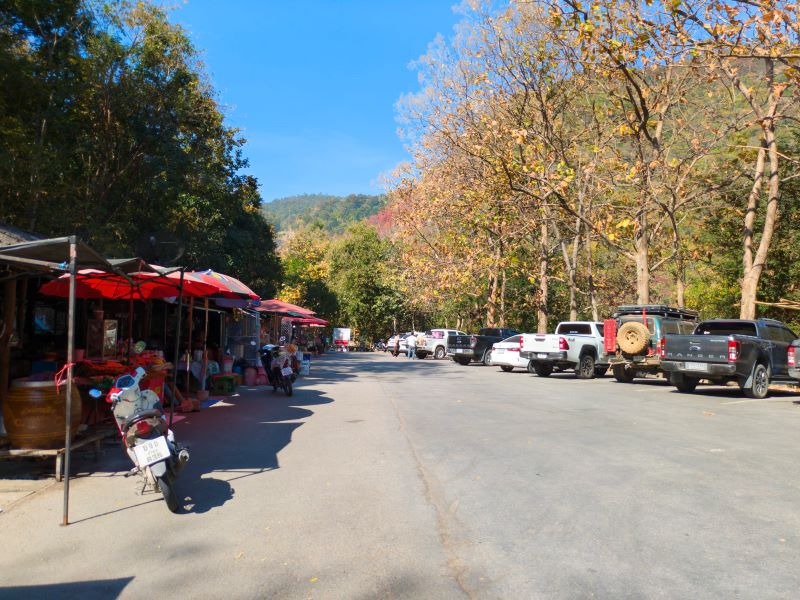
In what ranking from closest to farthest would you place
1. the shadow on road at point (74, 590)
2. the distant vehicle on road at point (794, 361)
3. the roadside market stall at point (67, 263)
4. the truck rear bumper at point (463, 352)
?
the shadow on road at point (74, 590), the roadside market stall at point (67, 263), the distant vehicle on road at point (794, 361), the truck rear bumper at point (463, 352)

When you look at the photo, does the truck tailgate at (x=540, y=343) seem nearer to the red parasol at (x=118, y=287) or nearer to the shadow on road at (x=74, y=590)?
the red parasol at (x=118, y=287)

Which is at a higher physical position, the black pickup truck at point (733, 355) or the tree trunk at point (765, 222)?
the tree trunk at point (765, 222)

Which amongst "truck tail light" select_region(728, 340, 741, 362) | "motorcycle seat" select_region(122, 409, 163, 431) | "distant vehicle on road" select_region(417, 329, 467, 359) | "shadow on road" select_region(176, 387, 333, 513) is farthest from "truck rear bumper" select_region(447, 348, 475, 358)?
"motorcycle seat" select_region(122, 409, 163, 431)

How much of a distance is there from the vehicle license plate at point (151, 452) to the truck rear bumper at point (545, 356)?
58.0ft

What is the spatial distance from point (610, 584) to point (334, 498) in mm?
2791

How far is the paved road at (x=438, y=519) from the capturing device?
13.1 feet

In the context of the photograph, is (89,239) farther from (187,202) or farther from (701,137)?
(701,137)

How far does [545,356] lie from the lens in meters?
22.0

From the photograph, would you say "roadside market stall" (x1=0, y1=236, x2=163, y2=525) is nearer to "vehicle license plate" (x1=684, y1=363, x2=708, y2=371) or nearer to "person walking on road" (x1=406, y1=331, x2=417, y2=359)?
"vehicle license plate" (x1=684, y1=363, x2=708, y2=371)

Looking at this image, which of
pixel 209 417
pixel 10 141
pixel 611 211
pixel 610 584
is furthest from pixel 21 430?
pixel 611 211

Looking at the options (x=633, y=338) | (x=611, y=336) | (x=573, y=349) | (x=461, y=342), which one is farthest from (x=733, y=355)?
(x=461, y=342)

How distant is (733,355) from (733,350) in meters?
0.12

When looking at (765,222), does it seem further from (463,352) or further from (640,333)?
(463,352)

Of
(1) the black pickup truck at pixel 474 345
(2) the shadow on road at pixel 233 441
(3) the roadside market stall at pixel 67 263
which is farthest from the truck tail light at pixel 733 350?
(1) the black pickup truck at pixel 474 345
